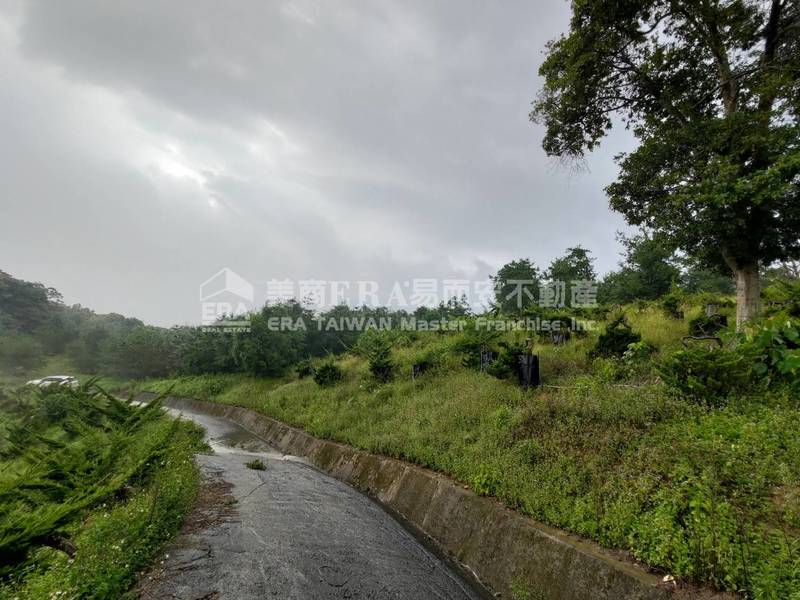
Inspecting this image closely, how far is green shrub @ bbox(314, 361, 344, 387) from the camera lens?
17016 millimetres

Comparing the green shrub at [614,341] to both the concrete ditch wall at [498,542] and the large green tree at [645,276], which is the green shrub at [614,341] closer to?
the concrete ditch wall at [498,542]

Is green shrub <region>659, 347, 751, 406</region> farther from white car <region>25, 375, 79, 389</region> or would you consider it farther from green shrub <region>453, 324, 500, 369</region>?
white car <region>25, 375, 79, 389</region>

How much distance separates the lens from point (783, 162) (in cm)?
694

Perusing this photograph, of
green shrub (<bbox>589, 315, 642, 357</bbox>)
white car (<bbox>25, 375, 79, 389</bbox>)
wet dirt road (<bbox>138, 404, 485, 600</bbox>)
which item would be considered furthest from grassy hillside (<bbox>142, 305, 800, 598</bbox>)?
white car (<bbox>25, 375, 79, 389</bbox>)

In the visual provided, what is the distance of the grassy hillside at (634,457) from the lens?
3.22 metres

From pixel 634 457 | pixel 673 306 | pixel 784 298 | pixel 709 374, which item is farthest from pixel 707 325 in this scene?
pixel 634 457

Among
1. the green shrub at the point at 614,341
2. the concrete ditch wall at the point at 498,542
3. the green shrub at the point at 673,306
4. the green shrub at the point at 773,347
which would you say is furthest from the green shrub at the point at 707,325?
the concrete ditch wall at the point at 498,542

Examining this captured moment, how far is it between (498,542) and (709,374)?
4.05m

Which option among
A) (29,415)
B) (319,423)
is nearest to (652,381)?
(319,423)

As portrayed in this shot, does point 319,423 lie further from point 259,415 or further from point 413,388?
point 259,415

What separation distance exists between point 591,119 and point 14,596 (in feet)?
47.9

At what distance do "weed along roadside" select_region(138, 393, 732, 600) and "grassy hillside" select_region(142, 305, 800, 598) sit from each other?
0.75 ft

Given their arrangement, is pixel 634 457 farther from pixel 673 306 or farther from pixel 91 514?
pixel 673 306

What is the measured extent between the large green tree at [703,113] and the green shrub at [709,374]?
378 centimetres
